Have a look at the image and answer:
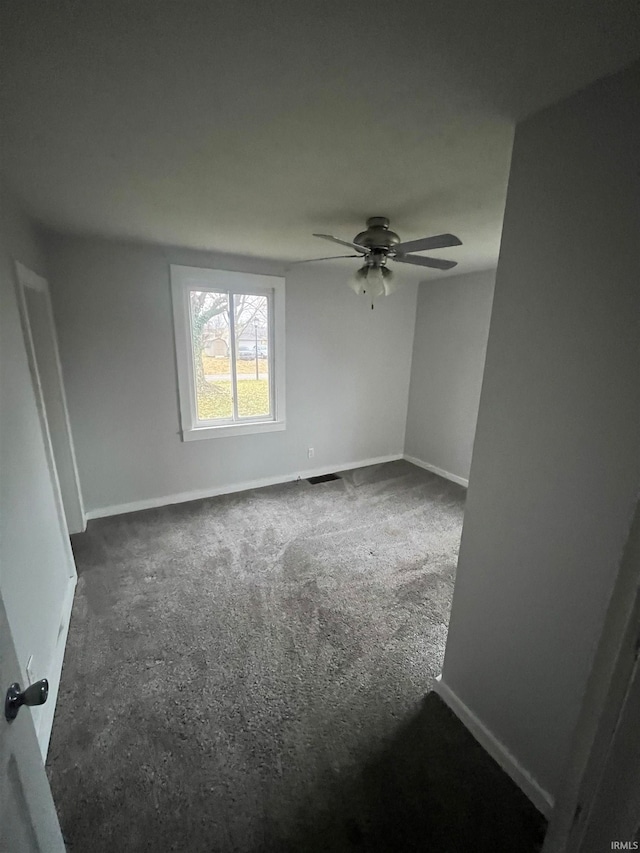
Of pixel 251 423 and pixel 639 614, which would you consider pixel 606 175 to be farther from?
pixel 251 423

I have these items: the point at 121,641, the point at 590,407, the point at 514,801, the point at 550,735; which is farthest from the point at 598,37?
the point at 121,641

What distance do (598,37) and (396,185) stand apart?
90 centimetres

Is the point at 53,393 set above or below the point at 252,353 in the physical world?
below

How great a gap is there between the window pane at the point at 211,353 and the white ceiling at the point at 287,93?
4.31 ft

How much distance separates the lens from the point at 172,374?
3068 millimetres

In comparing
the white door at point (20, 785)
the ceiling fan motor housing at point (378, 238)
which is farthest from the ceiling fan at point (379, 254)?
the white door at point (20, 785)

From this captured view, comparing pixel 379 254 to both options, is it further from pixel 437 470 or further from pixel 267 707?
pixel 437 470

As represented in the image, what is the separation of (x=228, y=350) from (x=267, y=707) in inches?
108

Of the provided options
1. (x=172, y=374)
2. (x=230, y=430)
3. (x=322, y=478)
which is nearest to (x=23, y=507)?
(x=172, y=374)

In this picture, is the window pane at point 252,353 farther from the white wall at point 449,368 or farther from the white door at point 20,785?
the white door at point 20,785

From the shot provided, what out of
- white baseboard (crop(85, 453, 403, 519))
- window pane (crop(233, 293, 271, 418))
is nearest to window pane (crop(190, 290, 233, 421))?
window pane (crop(233, 293, 271, 418))

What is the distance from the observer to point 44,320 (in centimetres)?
241

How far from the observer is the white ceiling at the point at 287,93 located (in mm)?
762

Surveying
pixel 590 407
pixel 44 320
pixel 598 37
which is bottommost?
pixel 590 407
